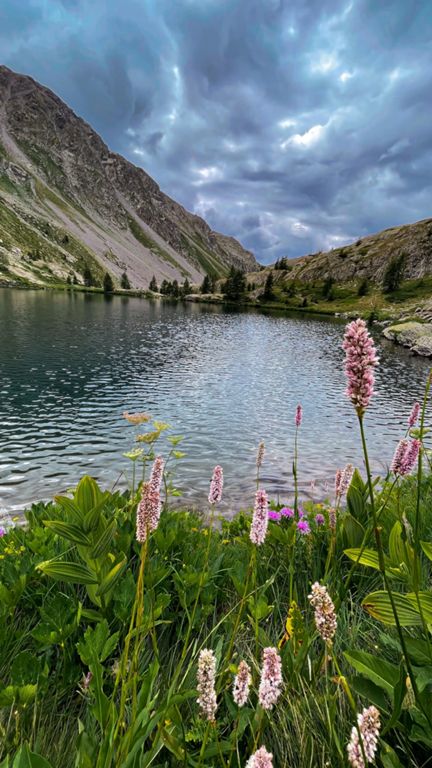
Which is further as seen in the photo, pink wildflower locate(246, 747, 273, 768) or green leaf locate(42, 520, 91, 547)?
green leaf locate(42, 520, 91, 547)

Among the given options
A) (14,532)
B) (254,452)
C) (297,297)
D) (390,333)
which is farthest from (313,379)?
(297,297)

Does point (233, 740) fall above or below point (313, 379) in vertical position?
above

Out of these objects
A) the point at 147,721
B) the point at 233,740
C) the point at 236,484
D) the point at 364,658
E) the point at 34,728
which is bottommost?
the point at 236,484

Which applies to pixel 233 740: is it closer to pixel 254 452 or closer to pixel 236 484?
pixel 236 484

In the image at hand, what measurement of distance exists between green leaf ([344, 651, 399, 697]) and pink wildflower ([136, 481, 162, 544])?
1.76 meters

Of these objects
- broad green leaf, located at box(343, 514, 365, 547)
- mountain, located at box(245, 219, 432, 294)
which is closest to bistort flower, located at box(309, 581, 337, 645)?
broad green leaf, located at box(343, 514, 365, 547)

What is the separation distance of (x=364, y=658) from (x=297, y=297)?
18292 cm

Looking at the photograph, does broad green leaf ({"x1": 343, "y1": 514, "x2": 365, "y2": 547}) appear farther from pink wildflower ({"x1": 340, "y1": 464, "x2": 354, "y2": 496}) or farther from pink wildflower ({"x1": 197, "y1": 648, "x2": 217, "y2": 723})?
pink wildflower ({"x1": 197, "y1": 648, "x2": 217, "y2": 723})

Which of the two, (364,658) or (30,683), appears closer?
(364,658)

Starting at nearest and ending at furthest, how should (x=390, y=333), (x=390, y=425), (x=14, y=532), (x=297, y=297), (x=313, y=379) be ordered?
(x=14, y=532), (x=390, y=425), (x=313, y=379), (x=390, y=333), (x=297, y=297)

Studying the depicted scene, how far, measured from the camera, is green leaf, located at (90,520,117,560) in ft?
11.4

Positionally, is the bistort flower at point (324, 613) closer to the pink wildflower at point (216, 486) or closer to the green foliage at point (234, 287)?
the pink wildflower at point (216, 486)

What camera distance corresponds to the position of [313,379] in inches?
1483

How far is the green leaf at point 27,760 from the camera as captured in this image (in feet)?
7.02
